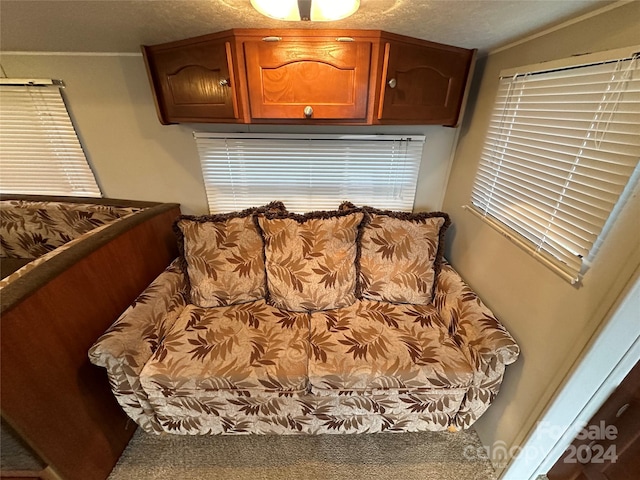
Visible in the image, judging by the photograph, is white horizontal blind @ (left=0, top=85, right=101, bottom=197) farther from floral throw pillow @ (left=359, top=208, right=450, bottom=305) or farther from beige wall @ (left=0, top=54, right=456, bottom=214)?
floral throw pillow @ (left=359, top=208, right=450, bottom=305)

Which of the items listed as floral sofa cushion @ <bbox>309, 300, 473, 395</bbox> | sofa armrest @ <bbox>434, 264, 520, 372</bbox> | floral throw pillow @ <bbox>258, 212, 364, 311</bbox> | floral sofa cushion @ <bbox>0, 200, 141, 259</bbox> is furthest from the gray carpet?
floral sofa cushion @ <bbox>0, 200, 141, 259</bbox>

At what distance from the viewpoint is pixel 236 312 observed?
143 centimetres

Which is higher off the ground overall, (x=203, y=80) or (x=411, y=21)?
(x=411, y=21)

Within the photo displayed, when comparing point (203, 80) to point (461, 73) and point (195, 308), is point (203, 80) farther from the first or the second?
point (461, 73)

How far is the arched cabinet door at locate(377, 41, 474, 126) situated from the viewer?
1173mm

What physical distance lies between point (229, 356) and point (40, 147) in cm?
189

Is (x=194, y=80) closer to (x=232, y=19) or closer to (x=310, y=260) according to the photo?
(x=232, y=19)

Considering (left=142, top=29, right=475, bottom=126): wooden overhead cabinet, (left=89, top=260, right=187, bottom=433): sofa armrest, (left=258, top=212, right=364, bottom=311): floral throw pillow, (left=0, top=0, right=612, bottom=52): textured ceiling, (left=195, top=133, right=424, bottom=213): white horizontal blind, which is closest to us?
(left=0, top=0, right=612, bottom=52): textured ceiling

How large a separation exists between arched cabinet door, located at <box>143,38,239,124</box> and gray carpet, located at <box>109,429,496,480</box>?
1.63 meters

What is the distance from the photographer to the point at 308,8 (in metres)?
0.88

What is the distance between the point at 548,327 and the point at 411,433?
85 cm

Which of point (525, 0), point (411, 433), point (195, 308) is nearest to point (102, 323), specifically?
point (195, 308)

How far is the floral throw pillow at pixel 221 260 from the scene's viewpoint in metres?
1.46

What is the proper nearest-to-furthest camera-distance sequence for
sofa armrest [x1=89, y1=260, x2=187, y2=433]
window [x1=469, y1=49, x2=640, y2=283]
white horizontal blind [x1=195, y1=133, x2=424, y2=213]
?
window [x1=469, y1=49, x2=640, y2=283] < sofa armrest [x1=89, y1=260, x2=187, y2=433] < white horizontal blind [x1=195, y1=133, x2=424, y2=213]
